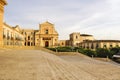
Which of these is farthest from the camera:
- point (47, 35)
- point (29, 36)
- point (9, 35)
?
Result: point (29, 36)

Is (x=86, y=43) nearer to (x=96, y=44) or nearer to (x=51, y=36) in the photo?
(x=96, y=44)

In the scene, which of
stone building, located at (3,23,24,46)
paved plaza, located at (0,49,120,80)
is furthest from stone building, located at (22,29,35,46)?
paved plaza, located at (0,49,120,80)

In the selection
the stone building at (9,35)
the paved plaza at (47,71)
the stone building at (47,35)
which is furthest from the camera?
the stone building at (47,35)

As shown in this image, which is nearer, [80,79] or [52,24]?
[80,79]

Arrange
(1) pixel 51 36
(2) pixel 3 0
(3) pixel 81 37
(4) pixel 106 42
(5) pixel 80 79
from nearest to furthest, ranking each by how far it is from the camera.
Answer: (5) pixel 80 79 < (2) pixel 3 0 < (1) pixel 51 36 < (4) pixel 106 42 < (3) pixel 81 37

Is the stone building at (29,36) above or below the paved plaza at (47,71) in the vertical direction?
above

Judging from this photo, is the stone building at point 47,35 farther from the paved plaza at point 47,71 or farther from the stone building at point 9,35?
the paved plaza at point 47,71

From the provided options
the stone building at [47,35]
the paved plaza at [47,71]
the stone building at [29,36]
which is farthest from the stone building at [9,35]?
the paved plaza at [47,71]

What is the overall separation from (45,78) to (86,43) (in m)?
60.6

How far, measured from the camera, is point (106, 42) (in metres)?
61.9

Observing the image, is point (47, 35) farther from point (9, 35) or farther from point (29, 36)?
point (29, 36)

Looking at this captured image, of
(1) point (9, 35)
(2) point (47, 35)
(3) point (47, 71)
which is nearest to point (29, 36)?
(2) point (47, 35)

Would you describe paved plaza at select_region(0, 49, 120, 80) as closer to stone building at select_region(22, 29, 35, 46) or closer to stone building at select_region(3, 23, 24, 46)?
stone building at select_region(3, 23, 24, 46)

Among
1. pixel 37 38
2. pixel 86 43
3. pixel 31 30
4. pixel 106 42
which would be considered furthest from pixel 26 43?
pixel 106 42
